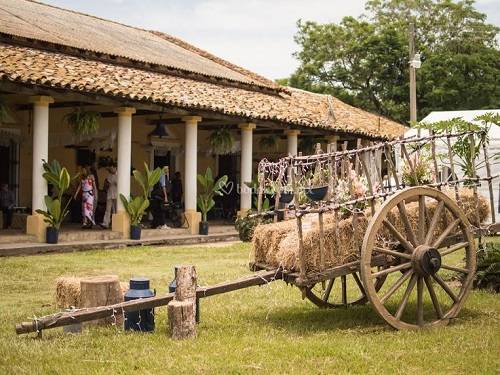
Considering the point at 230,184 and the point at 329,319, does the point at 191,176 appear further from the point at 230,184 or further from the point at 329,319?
the point at 329,319

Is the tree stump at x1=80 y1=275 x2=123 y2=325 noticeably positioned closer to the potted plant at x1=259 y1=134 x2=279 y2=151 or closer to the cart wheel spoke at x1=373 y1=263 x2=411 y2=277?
the cart wheel spoke at x1=373 y1=263 x2=411 y2=277

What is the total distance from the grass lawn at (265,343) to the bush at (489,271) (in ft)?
0.98

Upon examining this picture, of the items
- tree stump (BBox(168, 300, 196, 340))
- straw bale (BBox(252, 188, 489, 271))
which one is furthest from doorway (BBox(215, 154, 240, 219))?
tree stump (BBox(168, 300, 196, 340))

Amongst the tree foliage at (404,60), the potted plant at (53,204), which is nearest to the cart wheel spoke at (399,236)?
the potted plant at (53,204)

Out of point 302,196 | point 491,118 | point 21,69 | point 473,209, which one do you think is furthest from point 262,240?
point 21,69

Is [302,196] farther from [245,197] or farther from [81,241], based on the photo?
[245,197]

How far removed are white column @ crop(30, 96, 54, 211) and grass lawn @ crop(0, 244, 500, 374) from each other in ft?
17.7

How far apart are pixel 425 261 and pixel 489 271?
2554mm

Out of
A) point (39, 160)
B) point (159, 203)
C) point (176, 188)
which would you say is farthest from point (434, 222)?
point (176, 188)

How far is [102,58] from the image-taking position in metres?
16.8

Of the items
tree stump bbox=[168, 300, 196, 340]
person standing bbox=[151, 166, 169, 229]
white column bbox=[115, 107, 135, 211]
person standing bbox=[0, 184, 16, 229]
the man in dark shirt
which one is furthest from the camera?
the man in dark shirt

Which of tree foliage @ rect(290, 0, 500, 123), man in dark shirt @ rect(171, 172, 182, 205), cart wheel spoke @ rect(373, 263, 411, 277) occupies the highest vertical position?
tree foliage @ rect(290, 0, 500, 123)

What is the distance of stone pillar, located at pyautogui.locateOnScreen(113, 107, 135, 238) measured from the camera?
14883 mm

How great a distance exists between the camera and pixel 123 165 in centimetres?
1498
